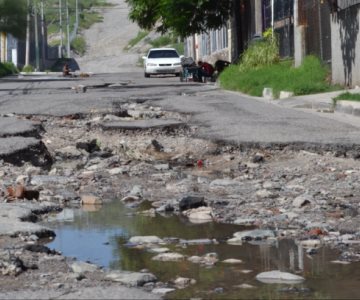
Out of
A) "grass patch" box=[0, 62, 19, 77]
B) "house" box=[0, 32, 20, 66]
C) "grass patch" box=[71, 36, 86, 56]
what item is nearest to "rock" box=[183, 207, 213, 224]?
"grass patch" box=[0, 62, 19, 77]

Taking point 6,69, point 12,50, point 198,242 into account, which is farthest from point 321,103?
point 12,50

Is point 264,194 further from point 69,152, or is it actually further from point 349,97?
point 349,97

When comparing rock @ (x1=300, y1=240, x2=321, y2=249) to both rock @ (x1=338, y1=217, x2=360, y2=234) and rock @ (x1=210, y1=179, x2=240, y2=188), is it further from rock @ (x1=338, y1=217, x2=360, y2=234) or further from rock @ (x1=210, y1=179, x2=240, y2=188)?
rock @ (x1=210, y1=179, x2=240, y2=188)

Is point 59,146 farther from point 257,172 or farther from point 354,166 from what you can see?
point 354,166

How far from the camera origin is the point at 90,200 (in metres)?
8.74

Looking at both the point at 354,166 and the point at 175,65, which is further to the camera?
the point at 175,65

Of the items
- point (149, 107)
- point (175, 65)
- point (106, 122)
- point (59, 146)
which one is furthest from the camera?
point (175, 65)

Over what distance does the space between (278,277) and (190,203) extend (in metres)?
2.74

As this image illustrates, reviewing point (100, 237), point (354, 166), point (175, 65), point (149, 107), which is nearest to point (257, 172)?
point (354, 166)

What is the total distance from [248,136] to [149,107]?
268 inches

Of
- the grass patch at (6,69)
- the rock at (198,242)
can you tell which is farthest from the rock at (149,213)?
the grass patch at (6,69)

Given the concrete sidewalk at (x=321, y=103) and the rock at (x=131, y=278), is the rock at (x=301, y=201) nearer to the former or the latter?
the rock at (x=131, y=278)

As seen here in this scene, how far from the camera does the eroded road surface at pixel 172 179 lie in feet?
19.0

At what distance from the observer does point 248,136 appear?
40.4 feet
